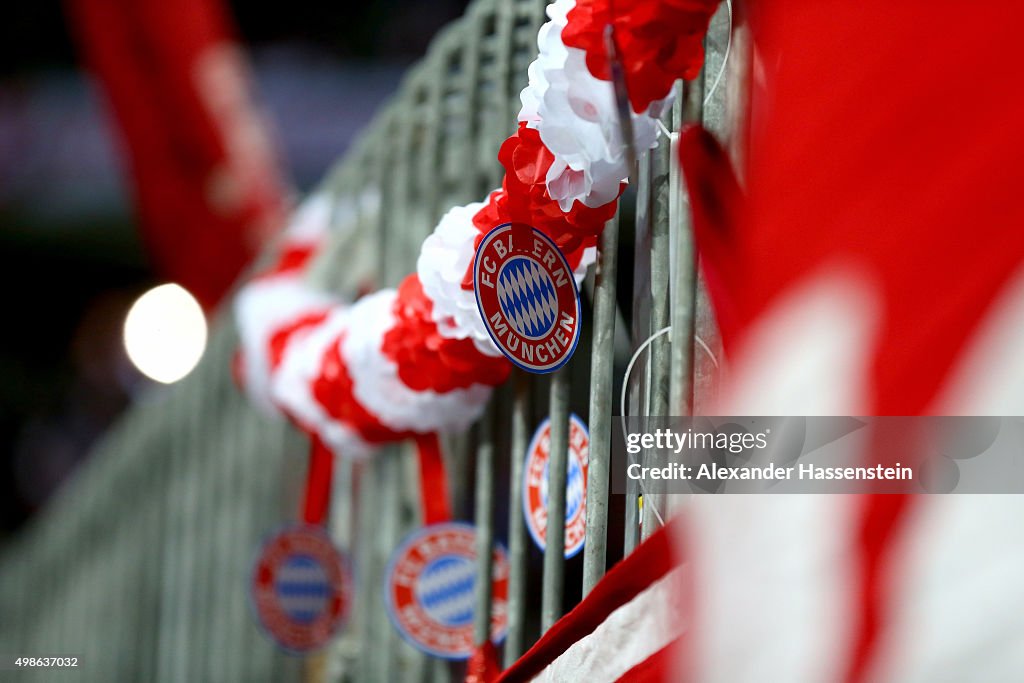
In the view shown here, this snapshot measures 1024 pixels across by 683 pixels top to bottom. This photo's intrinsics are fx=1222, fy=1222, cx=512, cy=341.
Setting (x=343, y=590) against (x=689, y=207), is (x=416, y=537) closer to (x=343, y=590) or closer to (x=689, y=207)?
(x=343, y=590)

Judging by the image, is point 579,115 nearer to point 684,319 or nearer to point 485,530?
point 684,319

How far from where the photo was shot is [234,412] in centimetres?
217

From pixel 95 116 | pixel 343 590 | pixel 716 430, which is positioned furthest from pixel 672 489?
pixel 95 116

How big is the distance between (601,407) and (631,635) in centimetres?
21

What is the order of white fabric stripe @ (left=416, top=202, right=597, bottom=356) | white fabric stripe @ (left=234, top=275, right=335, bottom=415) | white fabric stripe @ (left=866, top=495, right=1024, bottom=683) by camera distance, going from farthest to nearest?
1. white fabric stripe @ (left=234, top=275, right=335, bottom=415)
2. white fabric stripe @ (left=416, top=202, right=597, bottom=356)
3. white fabric stripe @ (left=866, top=495, right=1024, bottom=683)

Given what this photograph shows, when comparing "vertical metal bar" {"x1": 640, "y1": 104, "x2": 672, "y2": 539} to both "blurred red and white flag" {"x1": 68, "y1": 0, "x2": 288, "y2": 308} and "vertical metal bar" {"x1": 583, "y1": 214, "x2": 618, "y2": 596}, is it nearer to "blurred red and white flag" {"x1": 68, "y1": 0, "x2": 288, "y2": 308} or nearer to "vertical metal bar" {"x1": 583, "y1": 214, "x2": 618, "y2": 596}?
"vertical metal bar" {"x1": 583, "y1": 214, "x2": 618, "y2": 596}

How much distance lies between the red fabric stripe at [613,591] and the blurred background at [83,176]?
501 centimetres

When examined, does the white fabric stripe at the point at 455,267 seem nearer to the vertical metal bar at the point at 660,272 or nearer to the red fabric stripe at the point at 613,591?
the vertical metal bar at the point at 660,272

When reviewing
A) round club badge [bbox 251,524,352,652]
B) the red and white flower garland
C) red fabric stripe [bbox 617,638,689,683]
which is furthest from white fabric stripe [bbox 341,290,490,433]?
red fabric stripe [bbox 617,638,689,683]

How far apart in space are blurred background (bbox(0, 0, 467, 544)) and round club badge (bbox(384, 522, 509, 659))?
4569mm

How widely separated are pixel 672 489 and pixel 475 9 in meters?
0.72

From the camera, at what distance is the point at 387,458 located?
162 cm

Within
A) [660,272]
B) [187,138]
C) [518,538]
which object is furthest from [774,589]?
[187,138]

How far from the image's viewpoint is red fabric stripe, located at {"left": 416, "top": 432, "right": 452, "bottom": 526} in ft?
4.45
